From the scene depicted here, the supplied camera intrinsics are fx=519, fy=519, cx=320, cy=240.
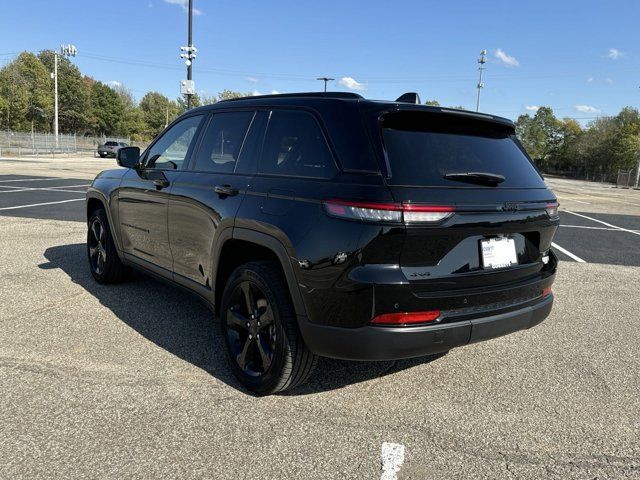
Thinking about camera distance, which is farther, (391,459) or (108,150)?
(108,150)

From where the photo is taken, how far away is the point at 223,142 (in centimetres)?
367

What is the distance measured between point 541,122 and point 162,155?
114m

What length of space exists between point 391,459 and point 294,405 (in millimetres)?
711

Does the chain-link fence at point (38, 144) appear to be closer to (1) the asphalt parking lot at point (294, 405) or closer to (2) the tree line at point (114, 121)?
(2) the tree line at point (114, 121)

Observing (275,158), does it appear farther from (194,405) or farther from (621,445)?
(621,445)

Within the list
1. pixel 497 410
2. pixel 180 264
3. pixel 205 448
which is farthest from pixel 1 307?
pixel 497 410

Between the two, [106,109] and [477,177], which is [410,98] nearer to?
[477,177]

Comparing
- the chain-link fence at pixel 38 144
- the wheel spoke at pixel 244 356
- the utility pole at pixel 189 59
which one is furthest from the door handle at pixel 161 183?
the chain-link fence at pixel 38 144

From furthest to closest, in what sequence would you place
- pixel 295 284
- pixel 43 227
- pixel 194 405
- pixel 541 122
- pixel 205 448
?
pixel 541 122 → pixel 43 227 → pixel 194 405 → pixel 295 284 → pixel 205 448

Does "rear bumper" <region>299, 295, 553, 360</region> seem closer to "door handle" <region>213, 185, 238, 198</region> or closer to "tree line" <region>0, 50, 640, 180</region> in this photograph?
"door handle" <region>213, 185, 238, 198</region>

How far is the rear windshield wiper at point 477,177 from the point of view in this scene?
274 cm

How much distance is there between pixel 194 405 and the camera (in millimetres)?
2969

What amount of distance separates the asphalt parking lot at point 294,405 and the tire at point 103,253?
0.43 m

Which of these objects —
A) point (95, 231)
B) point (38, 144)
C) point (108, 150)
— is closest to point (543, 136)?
point (108, 150)
